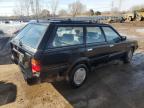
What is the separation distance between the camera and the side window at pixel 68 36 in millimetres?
4457

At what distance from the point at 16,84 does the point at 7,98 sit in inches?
29.7

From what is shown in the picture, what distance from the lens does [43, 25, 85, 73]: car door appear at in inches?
167

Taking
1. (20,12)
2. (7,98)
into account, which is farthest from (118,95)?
(20,12)

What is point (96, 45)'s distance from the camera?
5.38 meters

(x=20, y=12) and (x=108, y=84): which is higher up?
(x=20, y=12)

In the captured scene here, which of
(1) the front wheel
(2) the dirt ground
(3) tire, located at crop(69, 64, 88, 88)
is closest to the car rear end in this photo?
(2) the dirt ground

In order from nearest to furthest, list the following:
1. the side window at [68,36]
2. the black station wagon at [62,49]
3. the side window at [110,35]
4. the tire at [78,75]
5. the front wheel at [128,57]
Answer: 1. the black station wagon at [62,49]
2. the side window at [68,36]
3. the tire at [78,75]
4. the side window at [110,35]
5. the front wheel at [128,57]

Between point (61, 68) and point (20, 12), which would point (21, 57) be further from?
point (20, 12)

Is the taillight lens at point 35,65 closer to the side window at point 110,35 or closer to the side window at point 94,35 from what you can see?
the side window at point 94,35

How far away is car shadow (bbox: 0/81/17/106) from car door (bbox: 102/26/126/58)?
9.77 ft

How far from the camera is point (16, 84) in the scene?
5301 millimetres

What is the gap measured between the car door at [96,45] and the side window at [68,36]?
0.91 ft

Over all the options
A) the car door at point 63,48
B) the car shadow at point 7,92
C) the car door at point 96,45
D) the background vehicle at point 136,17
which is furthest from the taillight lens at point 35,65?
the background vehicle at point 136,17

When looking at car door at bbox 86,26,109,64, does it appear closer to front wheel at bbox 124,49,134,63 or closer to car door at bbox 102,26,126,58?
car door at bbox 102,26,126,58
